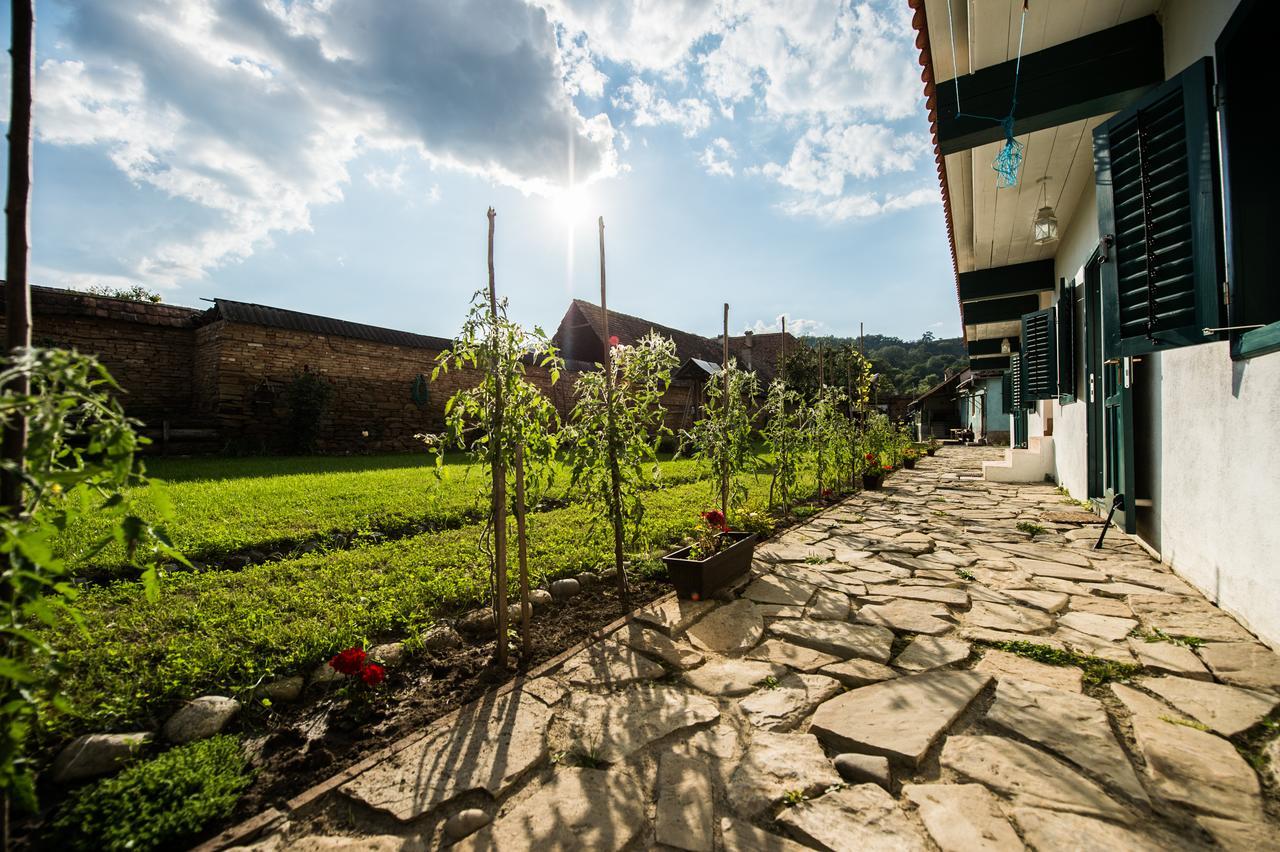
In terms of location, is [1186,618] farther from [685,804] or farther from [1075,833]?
[685,804]

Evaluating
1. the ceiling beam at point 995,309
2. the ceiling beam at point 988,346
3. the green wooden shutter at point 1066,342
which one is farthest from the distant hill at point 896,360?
the green wooden shutter at point 1066,342

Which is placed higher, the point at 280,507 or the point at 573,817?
the point at 280,507

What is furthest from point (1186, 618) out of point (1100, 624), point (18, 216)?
point (18, 216)

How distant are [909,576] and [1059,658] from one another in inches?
55.7

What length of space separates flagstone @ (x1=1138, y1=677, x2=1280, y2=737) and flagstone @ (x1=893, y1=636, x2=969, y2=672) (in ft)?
2.22

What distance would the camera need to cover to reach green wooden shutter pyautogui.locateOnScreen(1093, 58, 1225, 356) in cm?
278

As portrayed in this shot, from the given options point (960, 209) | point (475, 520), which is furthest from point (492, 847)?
point (960, 209)

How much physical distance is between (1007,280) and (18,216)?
10.6m

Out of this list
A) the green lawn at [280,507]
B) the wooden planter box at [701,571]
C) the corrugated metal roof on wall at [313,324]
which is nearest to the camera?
the wooden planter box at [701,571]

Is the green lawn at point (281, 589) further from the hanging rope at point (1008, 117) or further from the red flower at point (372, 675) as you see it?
the hanging rope at point (1008, 117)

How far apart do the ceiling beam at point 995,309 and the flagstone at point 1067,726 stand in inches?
394

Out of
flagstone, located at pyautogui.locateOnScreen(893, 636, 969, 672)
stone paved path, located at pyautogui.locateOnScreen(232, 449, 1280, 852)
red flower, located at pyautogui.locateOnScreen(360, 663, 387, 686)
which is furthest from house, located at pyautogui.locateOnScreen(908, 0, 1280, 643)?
red flower, located at pyautogui.locateOnScreen(360, 663, 387, 686)

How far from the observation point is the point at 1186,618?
2949 millimetres

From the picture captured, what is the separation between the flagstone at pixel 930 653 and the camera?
2572mm
